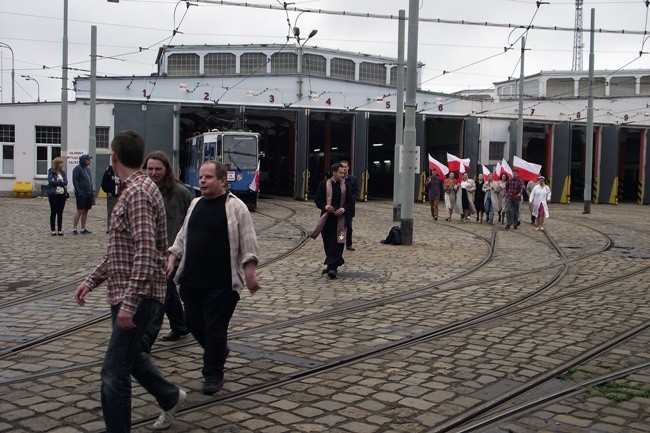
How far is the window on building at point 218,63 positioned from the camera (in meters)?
56.3

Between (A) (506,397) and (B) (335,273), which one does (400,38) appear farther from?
(A) (506,397)

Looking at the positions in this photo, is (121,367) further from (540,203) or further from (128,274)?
(540,203)

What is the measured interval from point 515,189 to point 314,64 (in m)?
34.7

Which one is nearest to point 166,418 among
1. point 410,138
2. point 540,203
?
point 410,138

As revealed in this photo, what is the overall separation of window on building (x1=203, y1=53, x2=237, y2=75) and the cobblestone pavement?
42722mm

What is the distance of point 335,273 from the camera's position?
474 inches

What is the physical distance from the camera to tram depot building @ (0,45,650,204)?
3869 centimetres

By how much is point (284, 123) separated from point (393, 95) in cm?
730

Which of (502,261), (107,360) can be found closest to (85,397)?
(107,360)

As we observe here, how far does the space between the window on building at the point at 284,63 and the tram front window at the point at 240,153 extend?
25853 millimetres

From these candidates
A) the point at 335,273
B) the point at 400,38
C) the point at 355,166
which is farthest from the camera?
the point at 355,166

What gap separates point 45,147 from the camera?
128 feet

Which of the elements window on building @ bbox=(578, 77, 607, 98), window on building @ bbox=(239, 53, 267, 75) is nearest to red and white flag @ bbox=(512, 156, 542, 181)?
window on building @ bbox=(239, 53, 267, 75)

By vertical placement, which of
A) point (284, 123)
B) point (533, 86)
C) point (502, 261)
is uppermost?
point (533, 86)
